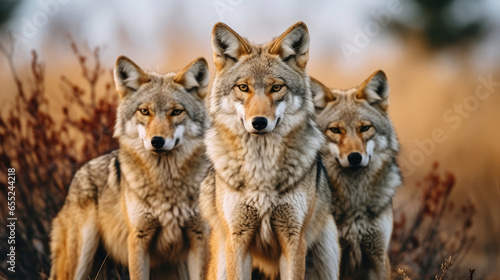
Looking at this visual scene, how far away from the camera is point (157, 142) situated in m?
4.93

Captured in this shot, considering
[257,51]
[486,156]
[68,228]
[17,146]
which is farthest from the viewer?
[486,156]

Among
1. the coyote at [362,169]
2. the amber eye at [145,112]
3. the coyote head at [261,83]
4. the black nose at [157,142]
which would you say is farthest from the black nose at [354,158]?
the amber eye at [145,112]

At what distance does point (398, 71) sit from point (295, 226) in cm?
896

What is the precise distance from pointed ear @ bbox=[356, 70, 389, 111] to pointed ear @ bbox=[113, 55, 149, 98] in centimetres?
229

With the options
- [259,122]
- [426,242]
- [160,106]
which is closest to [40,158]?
[160,106]

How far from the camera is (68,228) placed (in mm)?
5832

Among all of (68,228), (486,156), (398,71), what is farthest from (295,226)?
(398,71)

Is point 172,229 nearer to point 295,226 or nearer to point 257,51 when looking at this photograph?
point 295,226

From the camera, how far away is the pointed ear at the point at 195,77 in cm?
543

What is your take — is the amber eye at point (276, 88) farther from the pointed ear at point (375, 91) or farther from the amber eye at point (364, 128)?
the pointed ear at point (375, 91)

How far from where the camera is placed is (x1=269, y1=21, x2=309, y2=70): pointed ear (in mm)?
4211

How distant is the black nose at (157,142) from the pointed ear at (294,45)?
1.42m

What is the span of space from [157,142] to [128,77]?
0.96 m

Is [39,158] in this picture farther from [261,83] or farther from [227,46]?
[261,83]
